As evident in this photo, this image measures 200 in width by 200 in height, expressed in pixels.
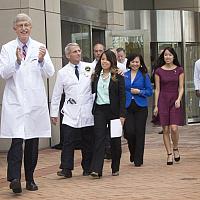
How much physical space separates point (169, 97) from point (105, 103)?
5.46 feet

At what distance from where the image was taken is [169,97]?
9.94m

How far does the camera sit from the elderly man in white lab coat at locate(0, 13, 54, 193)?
7457 millimetres

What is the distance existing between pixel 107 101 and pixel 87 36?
270 inches

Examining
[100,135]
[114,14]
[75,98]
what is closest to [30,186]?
[100,135]

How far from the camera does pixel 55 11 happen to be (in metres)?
13.0

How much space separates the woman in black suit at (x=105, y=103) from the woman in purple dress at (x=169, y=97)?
135 cm

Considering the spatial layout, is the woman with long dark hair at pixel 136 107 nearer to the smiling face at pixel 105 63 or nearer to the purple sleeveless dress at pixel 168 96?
the purple sleeveless dress at pixel 168 96

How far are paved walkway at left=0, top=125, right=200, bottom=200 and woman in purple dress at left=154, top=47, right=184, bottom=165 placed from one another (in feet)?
1.61

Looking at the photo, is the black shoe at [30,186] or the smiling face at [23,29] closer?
the smiling face at [23,29]

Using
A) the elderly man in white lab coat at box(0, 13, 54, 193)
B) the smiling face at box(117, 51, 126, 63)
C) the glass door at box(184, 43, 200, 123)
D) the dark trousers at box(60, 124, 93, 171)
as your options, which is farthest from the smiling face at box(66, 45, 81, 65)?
the glass door at box(184, 43, 200, 123)

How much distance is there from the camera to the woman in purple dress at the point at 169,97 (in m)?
9.87

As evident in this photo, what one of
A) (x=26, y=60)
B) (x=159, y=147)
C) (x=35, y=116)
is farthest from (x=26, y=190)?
(x=159, y=147)

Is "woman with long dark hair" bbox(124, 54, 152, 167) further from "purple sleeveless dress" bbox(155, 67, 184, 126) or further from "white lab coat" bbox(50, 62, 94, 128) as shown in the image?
"white lab coat" bbox(50, 62, 94, 128)

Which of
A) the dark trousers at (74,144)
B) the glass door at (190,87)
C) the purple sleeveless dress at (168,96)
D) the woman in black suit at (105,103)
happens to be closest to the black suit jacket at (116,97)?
the woman in black suit at (105,103)
